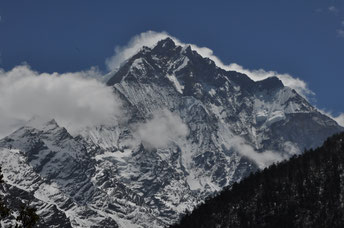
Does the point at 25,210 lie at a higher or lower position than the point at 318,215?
lower

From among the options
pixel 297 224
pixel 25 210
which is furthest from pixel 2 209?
pixel 297 224

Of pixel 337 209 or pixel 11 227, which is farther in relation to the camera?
pixel 337 209

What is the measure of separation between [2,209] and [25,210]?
1.36 metres

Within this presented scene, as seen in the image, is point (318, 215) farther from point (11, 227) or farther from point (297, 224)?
point (11, 227)

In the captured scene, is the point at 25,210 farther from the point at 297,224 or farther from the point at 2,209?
the point at 297,224

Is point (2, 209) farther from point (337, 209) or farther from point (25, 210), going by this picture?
point (337, 209)

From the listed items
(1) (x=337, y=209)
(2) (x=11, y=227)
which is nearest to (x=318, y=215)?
(1) (x=337, y=209)

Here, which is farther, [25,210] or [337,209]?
[337,209]

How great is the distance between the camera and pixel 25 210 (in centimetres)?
4131

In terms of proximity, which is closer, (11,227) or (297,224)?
(11,227)

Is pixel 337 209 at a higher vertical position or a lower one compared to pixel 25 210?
higher

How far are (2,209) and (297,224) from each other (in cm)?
16277

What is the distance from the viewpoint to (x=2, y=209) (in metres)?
40.7

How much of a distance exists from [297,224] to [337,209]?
1165cm
